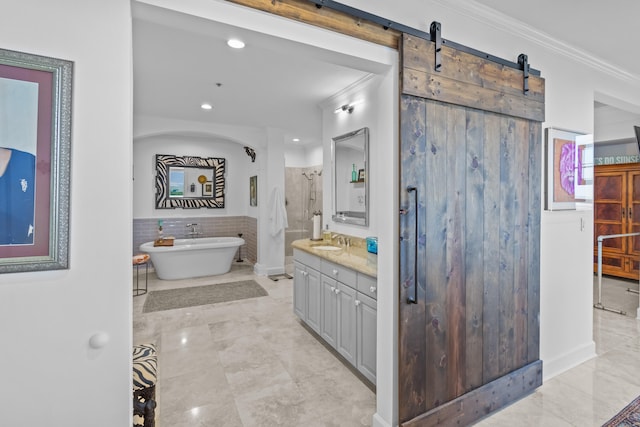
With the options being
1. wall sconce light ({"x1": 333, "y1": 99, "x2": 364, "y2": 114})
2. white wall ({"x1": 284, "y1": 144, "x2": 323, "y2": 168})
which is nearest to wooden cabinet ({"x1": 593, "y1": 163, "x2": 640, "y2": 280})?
wall sconce light ({"x1": 333, "y1": 99, "x2": 364, "y2": 114})

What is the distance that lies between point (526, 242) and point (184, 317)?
365 cm

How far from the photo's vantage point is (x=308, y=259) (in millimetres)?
3328

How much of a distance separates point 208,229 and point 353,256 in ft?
15.2

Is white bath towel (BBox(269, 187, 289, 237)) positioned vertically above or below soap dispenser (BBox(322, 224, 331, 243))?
above

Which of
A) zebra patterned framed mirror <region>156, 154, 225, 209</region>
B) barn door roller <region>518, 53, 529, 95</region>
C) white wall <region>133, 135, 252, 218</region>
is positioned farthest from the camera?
zebra patterned framed mirror <region>156, 154, 225, 209</region>

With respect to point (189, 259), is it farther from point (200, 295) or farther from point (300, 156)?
point (300, 156)

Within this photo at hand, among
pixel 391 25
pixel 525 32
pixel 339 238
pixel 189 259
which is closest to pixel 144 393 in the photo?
pixel 391 25

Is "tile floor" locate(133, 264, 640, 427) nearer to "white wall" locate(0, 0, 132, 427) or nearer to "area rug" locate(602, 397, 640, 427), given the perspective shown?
"area rug" locate(602, 397, 640, 427)

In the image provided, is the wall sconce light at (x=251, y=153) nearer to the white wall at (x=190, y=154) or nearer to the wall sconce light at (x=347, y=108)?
the white wall at (x=190, y=154)

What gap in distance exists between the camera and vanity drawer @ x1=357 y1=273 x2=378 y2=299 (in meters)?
2.27

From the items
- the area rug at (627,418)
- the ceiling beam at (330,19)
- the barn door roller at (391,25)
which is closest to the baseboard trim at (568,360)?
the area rug at (627,418)

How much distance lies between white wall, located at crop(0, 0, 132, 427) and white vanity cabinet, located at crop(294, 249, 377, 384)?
5.20ft

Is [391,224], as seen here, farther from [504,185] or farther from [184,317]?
[184,317]

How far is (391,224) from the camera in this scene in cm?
185
